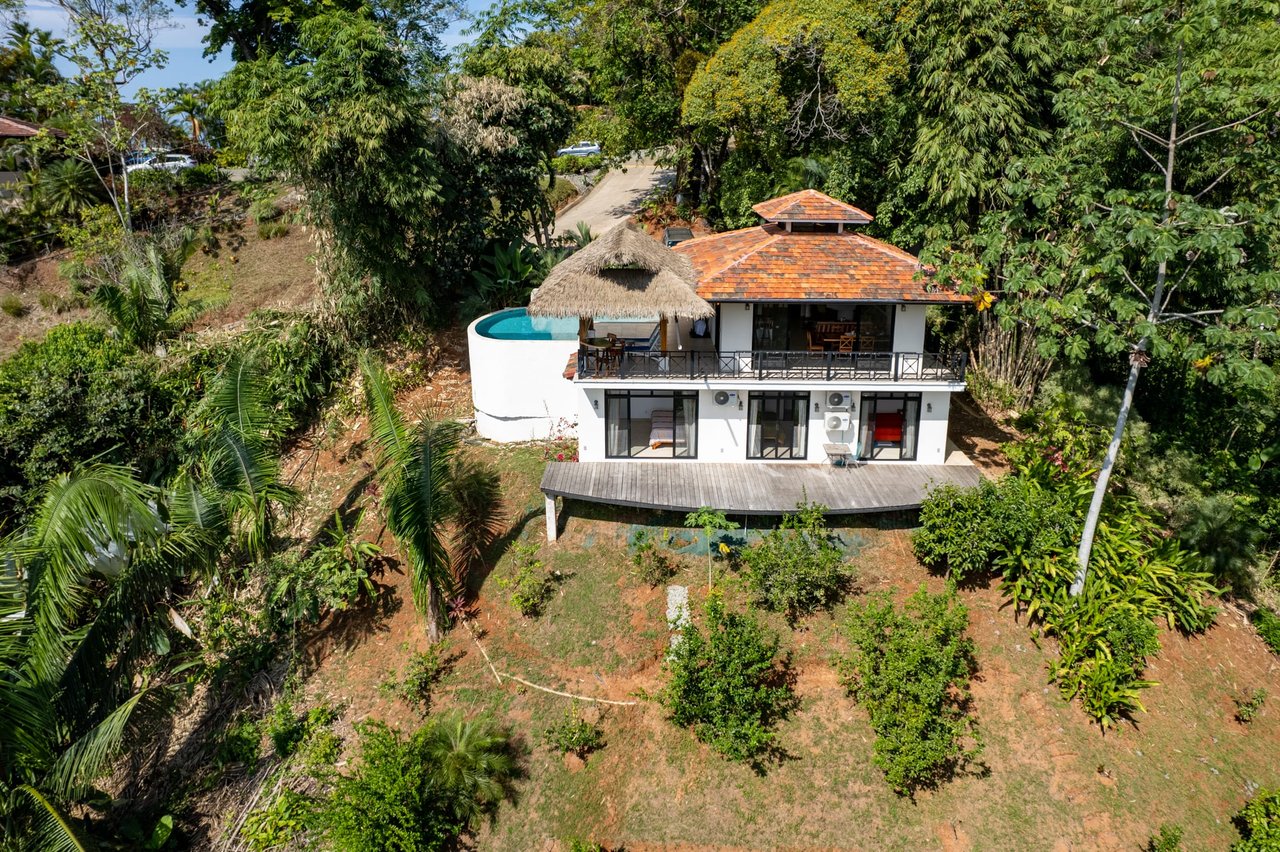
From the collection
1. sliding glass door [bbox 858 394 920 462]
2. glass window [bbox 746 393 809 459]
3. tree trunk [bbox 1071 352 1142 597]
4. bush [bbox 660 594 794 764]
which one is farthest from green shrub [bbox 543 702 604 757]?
tree trunk [bbox 1071 352 1142 597]

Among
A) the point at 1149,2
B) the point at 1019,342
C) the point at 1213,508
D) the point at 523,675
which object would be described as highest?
the point at 1149,2

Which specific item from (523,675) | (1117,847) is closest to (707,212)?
(523,675)

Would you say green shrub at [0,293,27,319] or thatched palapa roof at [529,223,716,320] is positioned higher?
thatched palapa roof at [529,223,716,320]

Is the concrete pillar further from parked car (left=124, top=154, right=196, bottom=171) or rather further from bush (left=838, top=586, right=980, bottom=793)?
parked car (left=124, top=154, right=196, bottom=171)

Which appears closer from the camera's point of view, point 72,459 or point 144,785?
point 144,785

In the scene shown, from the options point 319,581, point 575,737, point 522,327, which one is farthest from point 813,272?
point 319,581

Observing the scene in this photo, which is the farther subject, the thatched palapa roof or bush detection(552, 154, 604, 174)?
bush detection(552, 154, 604, 174)

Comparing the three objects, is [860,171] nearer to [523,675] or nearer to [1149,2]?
[1149,2]
